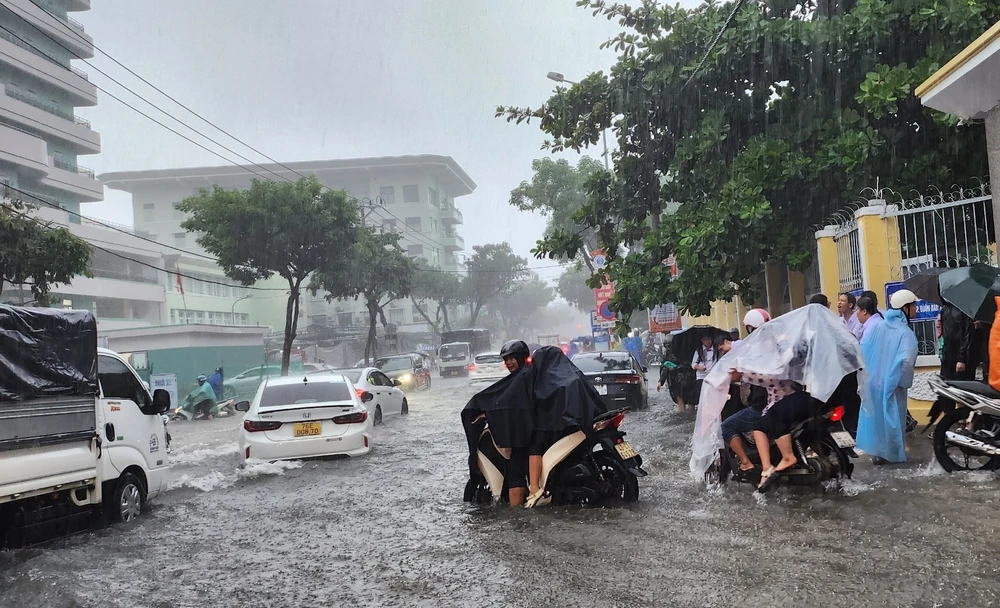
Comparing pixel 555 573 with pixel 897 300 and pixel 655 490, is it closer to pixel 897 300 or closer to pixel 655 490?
pixel 655 490

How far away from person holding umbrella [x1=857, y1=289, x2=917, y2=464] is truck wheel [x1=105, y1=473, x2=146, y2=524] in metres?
6.94

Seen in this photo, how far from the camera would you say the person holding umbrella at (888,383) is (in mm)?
8375

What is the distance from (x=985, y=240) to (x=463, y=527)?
8.02m

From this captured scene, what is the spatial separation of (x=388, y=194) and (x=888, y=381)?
8668 centimetres

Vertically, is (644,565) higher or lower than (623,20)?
lower

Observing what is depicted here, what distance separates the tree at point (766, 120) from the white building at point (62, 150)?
104 ft

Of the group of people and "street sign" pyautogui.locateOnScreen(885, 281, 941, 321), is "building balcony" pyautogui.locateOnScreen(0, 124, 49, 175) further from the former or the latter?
"street sign" pyautogui.locateOnScreen(885, 281, 941, 321)

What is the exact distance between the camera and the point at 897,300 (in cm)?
898

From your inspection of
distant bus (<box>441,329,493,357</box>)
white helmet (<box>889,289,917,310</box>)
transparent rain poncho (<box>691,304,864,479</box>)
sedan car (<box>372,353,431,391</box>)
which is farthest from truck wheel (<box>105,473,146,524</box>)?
distant bus (<box>441,329,493,357</box>)

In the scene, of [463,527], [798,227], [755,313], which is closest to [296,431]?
[463,527]

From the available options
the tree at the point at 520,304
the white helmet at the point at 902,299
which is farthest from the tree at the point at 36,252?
the tree at the point at 520,304

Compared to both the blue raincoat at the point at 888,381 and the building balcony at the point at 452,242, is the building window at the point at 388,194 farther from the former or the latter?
the blue raincoat at the point at 888,381

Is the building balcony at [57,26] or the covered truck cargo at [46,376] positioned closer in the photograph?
the covered truck cargo at [46,376]

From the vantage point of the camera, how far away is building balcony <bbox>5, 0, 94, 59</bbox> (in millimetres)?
44281
